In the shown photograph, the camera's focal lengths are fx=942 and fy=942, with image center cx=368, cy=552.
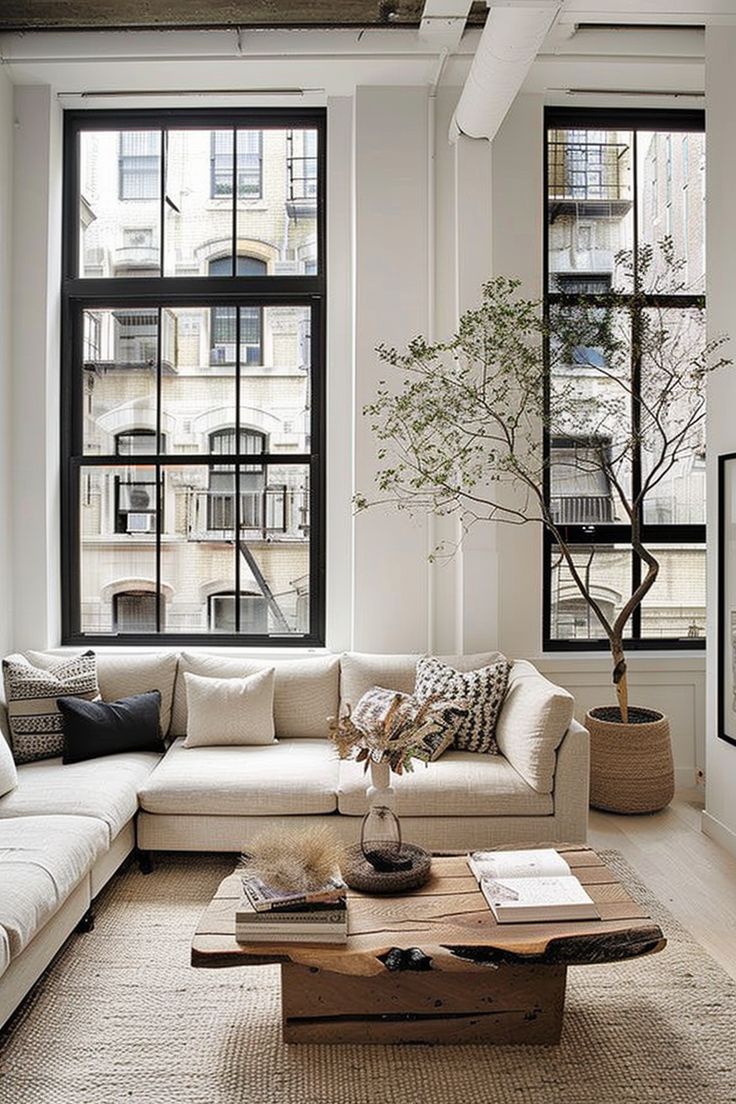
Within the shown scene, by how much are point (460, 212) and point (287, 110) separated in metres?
1.14

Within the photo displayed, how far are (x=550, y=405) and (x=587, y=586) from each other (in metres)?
0.98

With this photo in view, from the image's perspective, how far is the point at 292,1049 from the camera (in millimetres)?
2512

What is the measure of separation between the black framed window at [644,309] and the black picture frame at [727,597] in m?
0.99

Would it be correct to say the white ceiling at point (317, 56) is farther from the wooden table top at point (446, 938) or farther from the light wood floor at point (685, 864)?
the wooden table top at point (446, 938)

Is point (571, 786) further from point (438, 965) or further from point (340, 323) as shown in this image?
point (340, 323)

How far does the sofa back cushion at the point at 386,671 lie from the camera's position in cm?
433

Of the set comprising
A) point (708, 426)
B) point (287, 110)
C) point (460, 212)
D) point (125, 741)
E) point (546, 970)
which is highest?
point (287, 110)

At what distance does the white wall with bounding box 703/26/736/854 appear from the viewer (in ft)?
12.8

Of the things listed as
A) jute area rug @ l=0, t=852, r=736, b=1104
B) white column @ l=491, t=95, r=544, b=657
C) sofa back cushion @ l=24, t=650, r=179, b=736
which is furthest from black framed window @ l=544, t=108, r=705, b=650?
jute area rug @ l=0, t=852, r=736, b=1104

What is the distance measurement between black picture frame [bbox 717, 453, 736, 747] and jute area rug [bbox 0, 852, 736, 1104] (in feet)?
3.88

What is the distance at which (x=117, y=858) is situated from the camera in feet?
11.5

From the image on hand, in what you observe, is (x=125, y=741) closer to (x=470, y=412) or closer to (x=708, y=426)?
(x=470, y=412)

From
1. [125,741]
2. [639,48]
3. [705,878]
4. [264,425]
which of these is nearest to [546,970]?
[705,878]

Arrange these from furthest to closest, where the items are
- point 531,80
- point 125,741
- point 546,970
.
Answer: point 531,80, point 125,741, point 546,970
